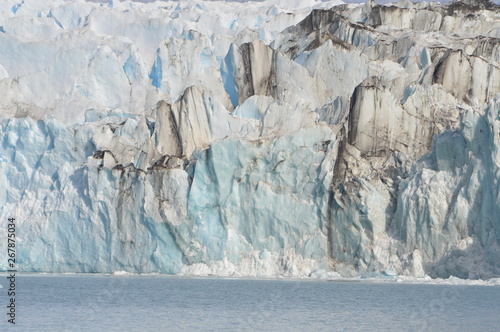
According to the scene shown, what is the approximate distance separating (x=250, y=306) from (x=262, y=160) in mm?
13484

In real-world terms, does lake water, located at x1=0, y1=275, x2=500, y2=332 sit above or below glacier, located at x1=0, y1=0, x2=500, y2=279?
below

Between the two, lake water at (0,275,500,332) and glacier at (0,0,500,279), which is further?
glacier at (0,0,500,279)

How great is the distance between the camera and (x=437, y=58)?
52.8 metres

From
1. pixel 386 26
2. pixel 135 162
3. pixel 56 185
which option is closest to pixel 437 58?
pixel 386 26

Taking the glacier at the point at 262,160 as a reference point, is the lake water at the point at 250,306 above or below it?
below

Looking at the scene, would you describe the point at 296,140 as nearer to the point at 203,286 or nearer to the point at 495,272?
the point at 203,286

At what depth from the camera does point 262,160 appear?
46.6 meters

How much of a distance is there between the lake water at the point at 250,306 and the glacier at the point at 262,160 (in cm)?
156

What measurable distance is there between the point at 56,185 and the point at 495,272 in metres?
22.8

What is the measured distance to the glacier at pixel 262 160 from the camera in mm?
43188

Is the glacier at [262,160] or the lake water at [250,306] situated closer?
the lake water at [250,306]

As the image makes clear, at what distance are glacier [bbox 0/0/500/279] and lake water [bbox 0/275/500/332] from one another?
5.13 feet

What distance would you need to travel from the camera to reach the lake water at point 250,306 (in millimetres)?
28656

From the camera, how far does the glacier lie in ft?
142
